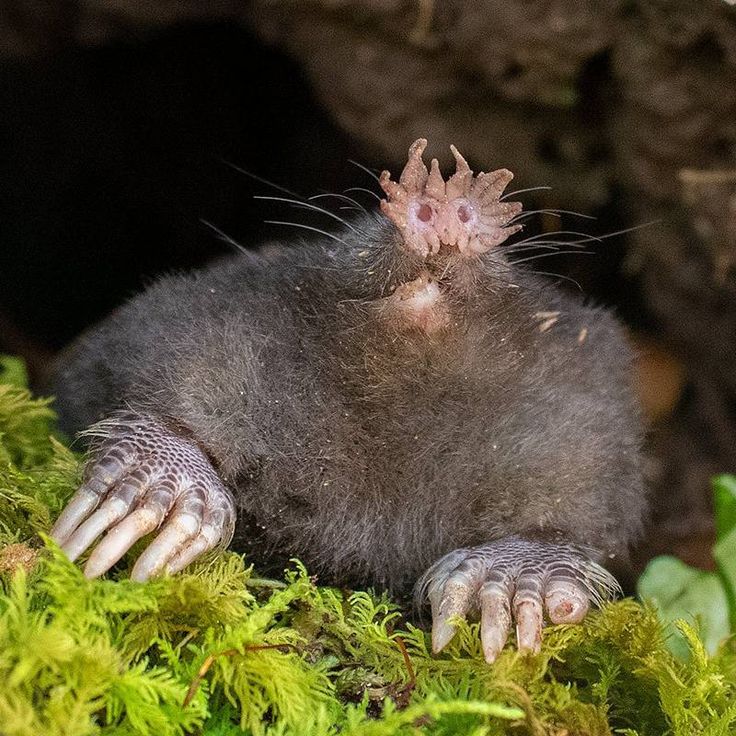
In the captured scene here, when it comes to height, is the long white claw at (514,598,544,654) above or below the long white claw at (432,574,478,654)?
above

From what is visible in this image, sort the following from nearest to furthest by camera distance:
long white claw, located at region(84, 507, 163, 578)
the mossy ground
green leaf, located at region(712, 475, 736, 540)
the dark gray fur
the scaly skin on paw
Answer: the mossy ground, long white claw, located at region(84, 507, 163, 578), the scaly skin on paw, the dark gray fur, green leaf, located at region(712, 475, 736, 540)

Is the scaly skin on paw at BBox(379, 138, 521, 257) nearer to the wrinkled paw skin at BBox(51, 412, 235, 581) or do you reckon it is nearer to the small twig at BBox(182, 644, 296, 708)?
the wrinkled paw skin at BBox(51, 412, 235, 581)

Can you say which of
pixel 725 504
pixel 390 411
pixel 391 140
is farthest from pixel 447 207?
pixel 391 140

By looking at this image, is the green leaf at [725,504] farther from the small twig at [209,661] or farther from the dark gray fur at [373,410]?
the small twig at [209,661]

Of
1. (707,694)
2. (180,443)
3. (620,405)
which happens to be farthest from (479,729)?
(620,405)

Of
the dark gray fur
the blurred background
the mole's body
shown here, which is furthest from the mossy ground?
the blurred background

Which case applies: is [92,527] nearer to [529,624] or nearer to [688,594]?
[529,624]
